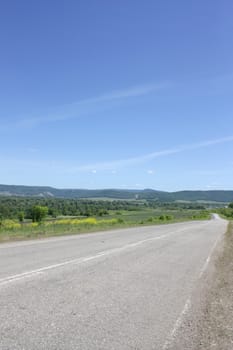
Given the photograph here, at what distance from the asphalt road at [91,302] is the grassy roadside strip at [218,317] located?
16.3 inches

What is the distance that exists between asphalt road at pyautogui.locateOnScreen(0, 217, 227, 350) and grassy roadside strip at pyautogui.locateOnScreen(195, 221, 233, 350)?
413mm

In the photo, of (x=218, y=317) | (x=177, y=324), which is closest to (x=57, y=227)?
(x=218, y=317)

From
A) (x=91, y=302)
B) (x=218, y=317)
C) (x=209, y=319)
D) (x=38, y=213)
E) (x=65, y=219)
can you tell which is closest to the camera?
(x=209, y=319)

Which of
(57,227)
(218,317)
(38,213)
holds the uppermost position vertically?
(38,213)

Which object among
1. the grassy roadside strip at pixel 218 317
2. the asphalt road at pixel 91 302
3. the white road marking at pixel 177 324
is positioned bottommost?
the grassy roadside strip at pixel 218 317

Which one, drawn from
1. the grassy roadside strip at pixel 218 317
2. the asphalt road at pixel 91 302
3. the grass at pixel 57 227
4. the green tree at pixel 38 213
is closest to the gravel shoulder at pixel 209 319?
the grassy roadside strip at pixel 218 317

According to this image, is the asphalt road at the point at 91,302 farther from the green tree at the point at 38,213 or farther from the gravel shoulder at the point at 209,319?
the green tree at the point at 38,213

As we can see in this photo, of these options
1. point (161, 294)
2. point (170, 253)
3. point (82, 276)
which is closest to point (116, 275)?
point (82, 276)

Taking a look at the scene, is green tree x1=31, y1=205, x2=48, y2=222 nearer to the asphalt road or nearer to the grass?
the grass

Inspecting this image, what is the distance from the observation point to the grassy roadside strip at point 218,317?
5832mm

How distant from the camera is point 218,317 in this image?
7.41m

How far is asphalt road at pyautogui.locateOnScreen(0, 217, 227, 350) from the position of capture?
217 inches

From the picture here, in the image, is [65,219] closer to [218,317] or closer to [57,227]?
[57,227]

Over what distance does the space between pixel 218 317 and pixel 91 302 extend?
89.8 inches
